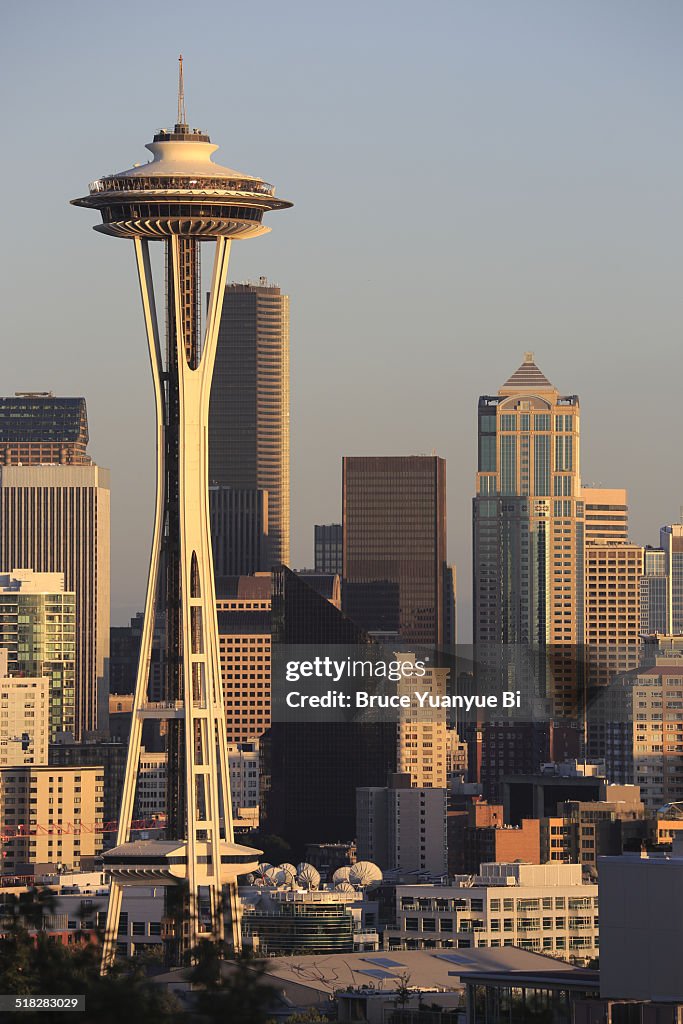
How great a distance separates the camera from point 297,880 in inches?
6491

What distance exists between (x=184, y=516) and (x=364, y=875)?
59.6 m

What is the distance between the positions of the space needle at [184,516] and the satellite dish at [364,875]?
4196 centimetres

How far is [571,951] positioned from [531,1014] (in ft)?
264

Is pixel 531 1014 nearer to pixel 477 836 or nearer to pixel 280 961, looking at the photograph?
pixel 280 961

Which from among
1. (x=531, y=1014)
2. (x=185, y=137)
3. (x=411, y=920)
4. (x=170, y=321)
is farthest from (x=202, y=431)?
(x=531, y=1014)

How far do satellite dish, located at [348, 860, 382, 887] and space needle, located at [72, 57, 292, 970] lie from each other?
138 ft

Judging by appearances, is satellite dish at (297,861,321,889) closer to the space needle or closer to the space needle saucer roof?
the space needle

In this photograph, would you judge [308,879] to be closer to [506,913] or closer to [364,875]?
[364,875]

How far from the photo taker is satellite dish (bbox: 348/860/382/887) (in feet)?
567

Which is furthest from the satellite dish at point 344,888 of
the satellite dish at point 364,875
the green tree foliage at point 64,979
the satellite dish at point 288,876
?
the green tree foliage at point 64,979

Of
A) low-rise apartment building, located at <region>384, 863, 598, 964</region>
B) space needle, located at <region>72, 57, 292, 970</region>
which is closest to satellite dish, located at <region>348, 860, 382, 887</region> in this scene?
low-rise apartment building, located at <region>384, 863, 598, 964</region>

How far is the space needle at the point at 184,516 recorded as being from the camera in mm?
118188

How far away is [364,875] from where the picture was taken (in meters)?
174

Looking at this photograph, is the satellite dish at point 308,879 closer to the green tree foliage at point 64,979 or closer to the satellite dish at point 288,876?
the satellite dish at point 288,876
